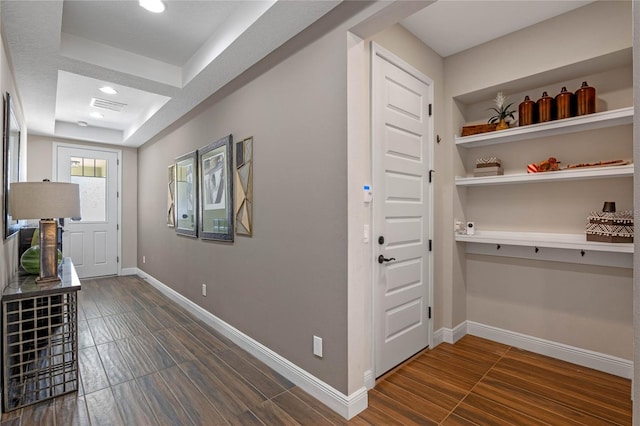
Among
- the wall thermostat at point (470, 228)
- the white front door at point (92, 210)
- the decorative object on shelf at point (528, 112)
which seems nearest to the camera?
the decorative object on shelf at point (528, 112)

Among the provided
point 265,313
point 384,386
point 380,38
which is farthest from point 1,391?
point 380,38

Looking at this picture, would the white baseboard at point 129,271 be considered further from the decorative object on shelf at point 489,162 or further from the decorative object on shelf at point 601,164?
the decorative object on shelf at point 601,164

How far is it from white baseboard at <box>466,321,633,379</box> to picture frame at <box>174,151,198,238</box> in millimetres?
3379

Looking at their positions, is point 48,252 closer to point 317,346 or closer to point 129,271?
point 317,346

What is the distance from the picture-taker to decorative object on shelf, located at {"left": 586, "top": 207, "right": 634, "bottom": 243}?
7.13 ft

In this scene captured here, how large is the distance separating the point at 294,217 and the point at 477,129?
2.03 m

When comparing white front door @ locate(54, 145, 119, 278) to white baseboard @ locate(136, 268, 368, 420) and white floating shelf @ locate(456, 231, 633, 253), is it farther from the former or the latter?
white floating shelf @ locate(456, 231, 633, 253)

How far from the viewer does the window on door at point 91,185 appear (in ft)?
18.4

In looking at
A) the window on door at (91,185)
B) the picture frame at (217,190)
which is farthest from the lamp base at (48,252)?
the window on door at (91,185)

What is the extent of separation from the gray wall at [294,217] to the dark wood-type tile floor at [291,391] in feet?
0.89

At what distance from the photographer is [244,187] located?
2.87m

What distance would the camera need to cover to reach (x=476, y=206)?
125 inches

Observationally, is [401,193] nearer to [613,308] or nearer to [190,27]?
[613,308]

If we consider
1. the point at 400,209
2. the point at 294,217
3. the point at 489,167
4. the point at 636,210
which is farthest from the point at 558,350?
the point at 636,210
